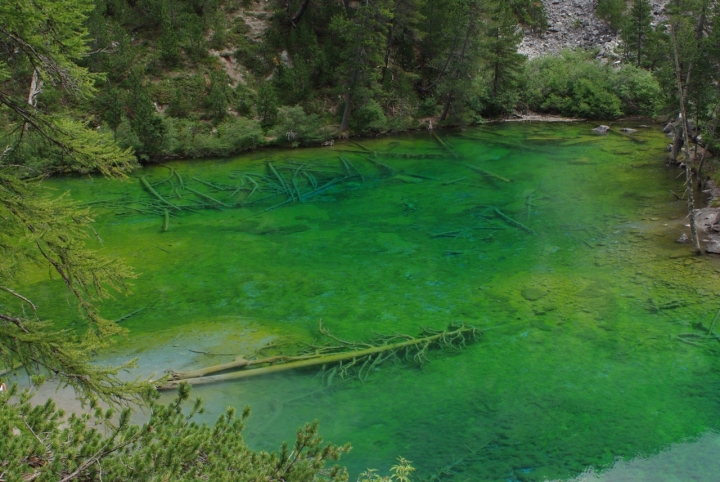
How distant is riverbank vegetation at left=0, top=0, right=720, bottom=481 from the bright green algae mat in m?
1.82

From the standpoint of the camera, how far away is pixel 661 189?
18453 millimetres

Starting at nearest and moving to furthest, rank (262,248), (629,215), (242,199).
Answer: (262,248), (629,215), (242,199)

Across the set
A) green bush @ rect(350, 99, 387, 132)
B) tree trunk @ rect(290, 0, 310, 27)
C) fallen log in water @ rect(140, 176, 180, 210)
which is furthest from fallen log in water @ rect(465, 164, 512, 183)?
tree trunk @ rect(290, 0, 310, 27)

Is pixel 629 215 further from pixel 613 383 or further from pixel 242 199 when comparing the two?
pixel 242 199

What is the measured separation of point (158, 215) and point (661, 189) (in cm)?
1646

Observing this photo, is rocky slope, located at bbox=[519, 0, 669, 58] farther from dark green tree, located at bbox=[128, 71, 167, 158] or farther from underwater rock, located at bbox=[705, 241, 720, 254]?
underwater rock, located at bbox=[705, 241, 720, 254]

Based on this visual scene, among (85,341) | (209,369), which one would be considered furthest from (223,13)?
(85,341)

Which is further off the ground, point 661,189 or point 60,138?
point 60,138

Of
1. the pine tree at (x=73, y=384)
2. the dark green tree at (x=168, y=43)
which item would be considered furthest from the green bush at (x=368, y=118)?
the pine tree at (x=73, y=384)

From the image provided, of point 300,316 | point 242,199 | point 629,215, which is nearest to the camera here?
point 300,316

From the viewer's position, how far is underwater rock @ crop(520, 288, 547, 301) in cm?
1186

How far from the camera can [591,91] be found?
31.7m

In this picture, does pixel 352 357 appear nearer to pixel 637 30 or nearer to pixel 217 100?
pixel 217 100

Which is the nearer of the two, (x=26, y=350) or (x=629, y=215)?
(x=26, y=350)
